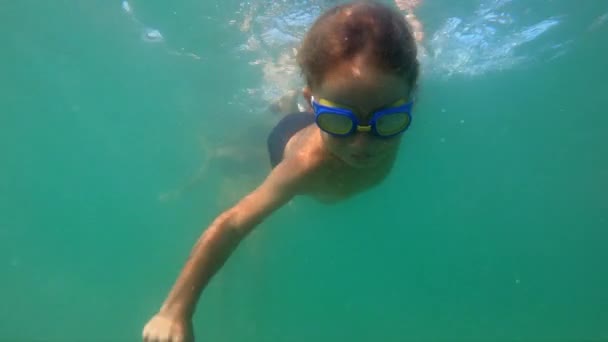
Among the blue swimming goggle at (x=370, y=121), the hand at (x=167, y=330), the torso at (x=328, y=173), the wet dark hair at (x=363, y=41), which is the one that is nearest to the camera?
the hand at (x=167, y=330)

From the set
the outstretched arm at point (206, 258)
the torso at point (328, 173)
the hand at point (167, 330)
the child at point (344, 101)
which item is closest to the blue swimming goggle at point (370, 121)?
the child at point (344, 101)

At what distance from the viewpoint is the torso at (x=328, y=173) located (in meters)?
4.40

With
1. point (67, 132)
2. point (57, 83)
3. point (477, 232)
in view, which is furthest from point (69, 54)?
point (477, 232)

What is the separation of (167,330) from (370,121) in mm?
1966

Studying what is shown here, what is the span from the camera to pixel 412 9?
40.5ft

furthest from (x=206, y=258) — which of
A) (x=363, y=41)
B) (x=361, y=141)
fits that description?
(x=363, y=41)

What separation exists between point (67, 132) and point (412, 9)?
2846 centimetres

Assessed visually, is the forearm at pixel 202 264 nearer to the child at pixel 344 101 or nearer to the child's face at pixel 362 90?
the child at pixel 344 101

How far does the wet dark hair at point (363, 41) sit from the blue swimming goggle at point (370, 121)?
21 centimetres

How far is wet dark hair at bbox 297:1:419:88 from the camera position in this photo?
2.96m

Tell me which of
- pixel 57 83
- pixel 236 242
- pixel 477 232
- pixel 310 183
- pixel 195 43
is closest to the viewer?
pixel 236 242

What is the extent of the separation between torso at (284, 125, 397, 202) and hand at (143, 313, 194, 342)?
81.3 inches

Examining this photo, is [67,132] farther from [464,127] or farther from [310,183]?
[310,183]

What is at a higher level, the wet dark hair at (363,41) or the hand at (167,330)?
the wet dark hair at (363,41)
